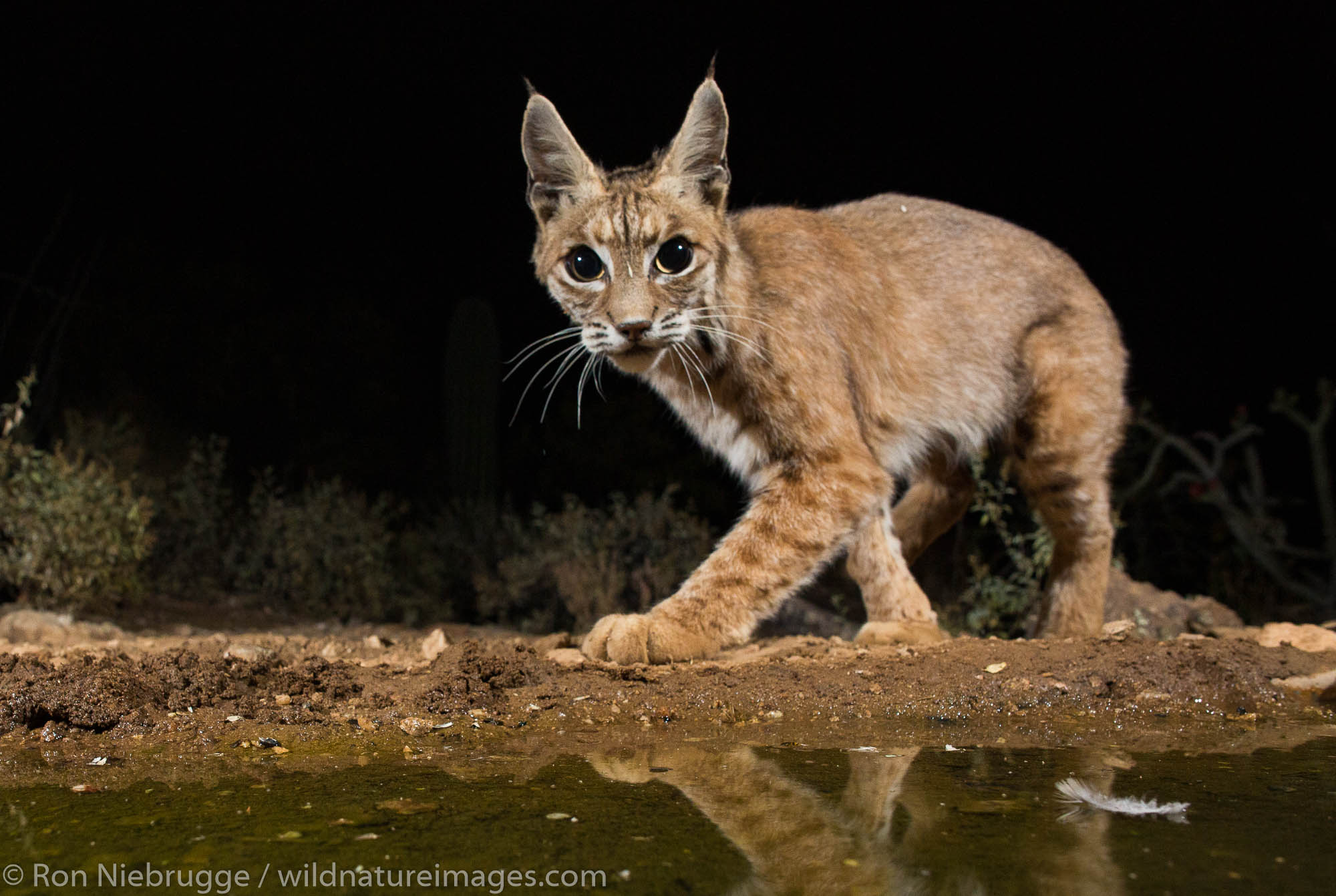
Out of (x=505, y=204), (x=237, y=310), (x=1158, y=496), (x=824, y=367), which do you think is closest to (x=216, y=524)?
(x=237, y=310)

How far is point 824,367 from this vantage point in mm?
4168

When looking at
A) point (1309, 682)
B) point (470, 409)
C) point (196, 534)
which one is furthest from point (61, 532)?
point (1309, 682)

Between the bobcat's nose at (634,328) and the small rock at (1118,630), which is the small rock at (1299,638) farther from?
the bobcat's nose at (634,328)

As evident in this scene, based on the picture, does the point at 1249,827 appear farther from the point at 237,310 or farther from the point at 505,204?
the point at 237,310

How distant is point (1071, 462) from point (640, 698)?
108 inches

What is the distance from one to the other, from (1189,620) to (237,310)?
9.50 m

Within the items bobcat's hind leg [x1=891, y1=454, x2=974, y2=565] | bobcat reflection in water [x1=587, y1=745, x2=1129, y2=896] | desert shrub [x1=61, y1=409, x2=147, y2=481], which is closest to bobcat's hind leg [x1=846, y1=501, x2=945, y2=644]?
bobcat's hind leg [x1=891, y1=454, x2=974, y2=565]

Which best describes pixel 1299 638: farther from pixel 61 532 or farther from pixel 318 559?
pixel 318 559

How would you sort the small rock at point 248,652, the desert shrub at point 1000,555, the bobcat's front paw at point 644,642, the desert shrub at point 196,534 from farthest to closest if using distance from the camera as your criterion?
the desert shrub at point 196,534 < the desert shrub at point 1000,555 < the bobcat's front paw at point 644,642 < the small rock at point 248,652

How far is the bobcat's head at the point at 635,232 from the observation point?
372 centimetres

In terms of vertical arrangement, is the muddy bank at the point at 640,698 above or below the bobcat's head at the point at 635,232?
below

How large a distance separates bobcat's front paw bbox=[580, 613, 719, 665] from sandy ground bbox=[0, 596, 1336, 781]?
0.21ft

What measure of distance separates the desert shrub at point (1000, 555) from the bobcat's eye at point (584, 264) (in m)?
2.56

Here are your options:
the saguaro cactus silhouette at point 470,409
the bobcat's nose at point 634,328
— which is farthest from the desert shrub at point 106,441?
the bobcat's nose at point 634,328
